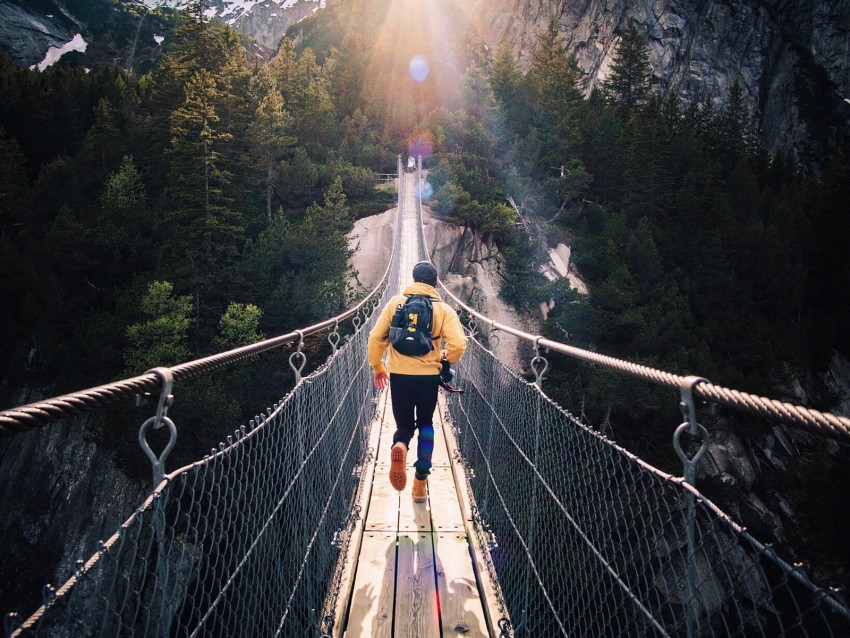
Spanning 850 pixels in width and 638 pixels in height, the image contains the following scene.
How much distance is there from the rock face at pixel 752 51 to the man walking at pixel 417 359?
4317cm

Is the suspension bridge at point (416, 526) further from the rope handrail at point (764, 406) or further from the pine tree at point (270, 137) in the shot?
the pine tree at point (270, 137)

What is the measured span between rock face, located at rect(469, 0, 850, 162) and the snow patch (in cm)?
5064

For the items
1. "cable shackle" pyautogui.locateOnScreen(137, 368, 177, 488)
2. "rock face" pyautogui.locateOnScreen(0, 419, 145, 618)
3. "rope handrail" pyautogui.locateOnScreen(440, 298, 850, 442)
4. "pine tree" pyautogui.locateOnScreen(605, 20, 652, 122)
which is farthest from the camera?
"pine tree" pyautogui.locateOnScreen(605, 20, 652, 122)

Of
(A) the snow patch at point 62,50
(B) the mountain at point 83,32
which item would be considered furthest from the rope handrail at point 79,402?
(A) the snow patch at point 62,50

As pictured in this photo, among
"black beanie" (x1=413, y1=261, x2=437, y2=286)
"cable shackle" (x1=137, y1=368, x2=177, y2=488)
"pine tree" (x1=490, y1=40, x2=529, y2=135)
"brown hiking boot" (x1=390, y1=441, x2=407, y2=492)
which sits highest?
"pine tree" (x1=490, y1=40, x2=529, y2=135)

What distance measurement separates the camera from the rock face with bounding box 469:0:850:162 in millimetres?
39781

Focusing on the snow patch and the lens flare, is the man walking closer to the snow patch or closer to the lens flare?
the lens flare

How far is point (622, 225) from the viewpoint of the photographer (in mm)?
19156

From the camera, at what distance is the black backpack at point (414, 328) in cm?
279

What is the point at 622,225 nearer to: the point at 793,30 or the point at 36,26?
the point at 793,30

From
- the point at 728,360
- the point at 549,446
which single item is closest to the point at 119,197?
the point at 549,446

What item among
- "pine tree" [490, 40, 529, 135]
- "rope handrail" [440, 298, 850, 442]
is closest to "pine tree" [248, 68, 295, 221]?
"pine tree" [490, 40, 529, 135]

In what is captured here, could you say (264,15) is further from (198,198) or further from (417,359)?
(417,359)

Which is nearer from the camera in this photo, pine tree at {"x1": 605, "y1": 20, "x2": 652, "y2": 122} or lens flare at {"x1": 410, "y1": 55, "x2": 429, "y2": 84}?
pine tree at {"x1": 605, "y1": 20, "x2": 652, "y2": 122}
